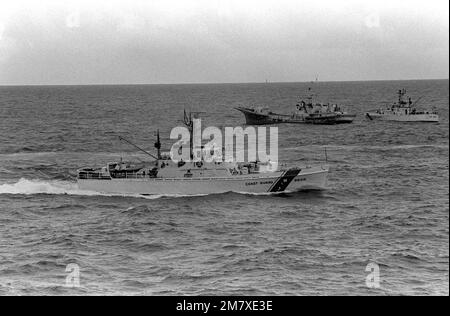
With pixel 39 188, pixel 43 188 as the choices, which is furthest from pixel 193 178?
pixel 39 188

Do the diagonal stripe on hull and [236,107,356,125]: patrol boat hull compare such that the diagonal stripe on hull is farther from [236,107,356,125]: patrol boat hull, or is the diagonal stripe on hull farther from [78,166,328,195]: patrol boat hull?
[236,107,356,125]: patrol boat hull

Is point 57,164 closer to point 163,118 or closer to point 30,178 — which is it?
point 30,178

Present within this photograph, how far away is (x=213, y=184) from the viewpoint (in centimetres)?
4950

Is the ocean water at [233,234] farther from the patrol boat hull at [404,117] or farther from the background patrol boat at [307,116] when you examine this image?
the background patrol boat at [307,116]

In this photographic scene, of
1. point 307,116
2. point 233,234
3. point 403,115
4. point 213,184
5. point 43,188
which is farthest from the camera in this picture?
point 307,116

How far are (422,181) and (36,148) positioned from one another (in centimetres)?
5146

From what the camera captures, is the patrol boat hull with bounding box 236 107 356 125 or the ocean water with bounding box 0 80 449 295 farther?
the patrol boat hull with bounding box 236 107 356 125

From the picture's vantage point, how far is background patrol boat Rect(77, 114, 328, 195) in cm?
4941

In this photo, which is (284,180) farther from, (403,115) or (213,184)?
(403,115)

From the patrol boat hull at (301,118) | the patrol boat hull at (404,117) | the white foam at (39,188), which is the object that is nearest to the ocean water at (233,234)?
the white foam at (39,188)

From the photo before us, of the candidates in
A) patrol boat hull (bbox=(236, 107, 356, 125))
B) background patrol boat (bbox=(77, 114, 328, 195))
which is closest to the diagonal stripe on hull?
background patrol boat (bbox=(77, 114, 328, 195))

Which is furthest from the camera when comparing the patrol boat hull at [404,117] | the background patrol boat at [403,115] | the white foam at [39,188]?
the background patrol boat at [403,115]

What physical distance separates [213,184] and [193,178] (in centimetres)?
177

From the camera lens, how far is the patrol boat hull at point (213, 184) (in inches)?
1945
